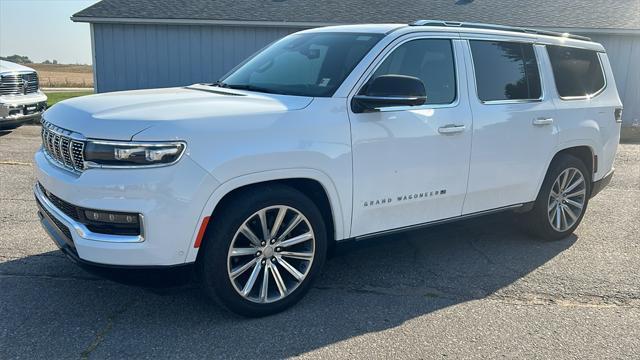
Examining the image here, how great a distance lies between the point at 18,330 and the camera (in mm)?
3518

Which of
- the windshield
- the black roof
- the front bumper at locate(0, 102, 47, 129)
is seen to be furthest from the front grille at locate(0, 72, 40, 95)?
the windshield

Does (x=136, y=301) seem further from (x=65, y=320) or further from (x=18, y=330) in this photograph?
(x=18, y=330)

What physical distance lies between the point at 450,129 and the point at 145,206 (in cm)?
239

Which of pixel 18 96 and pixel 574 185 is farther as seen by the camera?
pixel 18 96

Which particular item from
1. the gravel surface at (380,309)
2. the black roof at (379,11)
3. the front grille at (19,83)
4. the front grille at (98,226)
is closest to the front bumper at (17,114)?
the front grille at (19,83)

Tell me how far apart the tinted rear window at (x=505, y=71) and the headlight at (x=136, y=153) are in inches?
105

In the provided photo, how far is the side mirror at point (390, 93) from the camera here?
378 centimetres

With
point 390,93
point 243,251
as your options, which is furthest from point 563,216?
point 243,251

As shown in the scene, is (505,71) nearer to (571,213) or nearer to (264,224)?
(571,213)

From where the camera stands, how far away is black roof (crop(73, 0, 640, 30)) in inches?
602

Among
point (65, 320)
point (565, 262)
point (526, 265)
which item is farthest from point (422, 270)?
point (65, 320)

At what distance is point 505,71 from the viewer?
4.95 metres

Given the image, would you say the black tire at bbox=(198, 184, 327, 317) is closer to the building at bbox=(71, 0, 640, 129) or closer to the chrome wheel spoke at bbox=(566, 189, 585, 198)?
the chrome wheel spoke at bbox=(566, 189, 585, 198)

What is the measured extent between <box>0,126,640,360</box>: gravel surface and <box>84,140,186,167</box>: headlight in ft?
3.08
